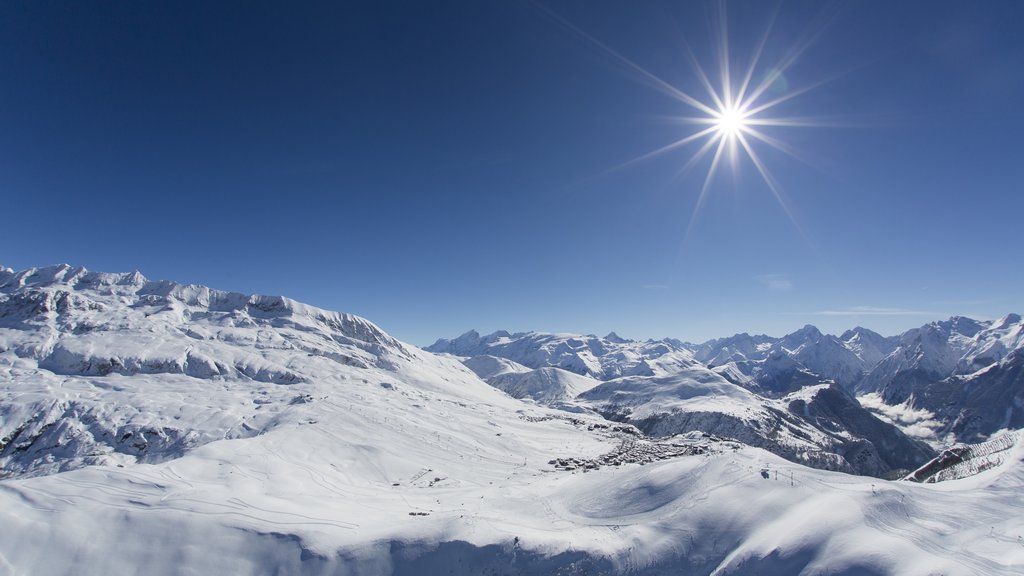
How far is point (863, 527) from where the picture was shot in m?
24.8

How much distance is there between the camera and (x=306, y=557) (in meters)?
29.7

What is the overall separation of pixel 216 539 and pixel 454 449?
71410 mm

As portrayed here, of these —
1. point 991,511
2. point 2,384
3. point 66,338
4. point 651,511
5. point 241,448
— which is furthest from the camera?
point 66,338

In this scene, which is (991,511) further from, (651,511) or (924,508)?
(651,511)

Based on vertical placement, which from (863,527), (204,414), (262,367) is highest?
(262,367)

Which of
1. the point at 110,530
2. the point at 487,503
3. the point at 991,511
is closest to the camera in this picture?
Result: the point at 991,511

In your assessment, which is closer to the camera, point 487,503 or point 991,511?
point 991,511

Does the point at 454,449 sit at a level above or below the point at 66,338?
below

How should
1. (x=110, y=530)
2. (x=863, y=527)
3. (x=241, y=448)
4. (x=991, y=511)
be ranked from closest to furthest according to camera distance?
1. (x=863, y=527)
2. (x=991, y=511)
3. (x=110, y=530)
4. (x=241, y=448)

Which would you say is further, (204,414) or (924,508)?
(204,414)

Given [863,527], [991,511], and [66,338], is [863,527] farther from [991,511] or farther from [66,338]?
[66,338]

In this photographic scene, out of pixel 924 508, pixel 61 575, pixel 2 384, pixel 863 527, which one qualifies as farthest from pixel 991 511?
pixel 2 384

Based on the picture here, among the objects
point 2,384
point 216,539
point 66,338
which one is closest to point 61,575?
point 216,539

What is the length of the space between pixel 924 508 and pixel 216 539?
48942 millimetres
